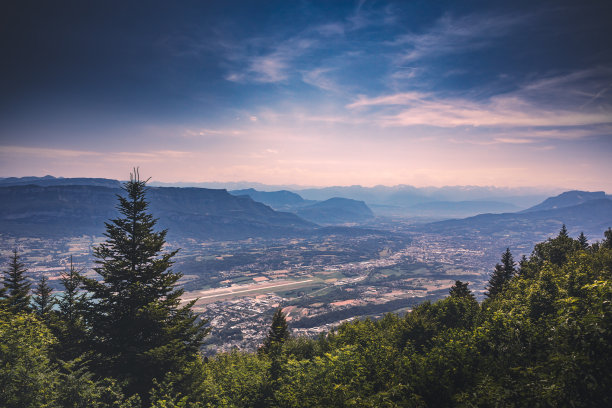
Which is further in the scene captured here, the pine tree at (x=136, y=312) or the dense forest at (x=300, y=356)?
the pine tree at (x=136, y=312)

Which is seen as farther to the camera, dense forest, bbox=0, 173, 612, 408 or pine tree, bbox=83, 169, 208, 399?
pine tree, bbox=83, 169, 208, 399

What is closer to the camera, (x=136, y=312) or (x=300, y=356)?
(x=136, y=312)

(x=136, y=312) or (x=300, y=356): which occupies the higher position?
(x=136, y=312)

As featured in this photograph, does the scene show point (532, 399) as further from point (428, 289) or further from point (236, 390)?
point (428, 289)

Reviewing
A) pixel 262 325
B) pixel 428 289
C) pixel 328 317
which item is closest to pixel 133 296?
pixel 262 325
